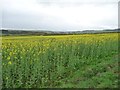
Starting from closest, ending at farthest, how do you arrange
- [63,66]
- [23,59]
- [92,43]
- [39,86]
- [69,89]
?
[69,89] → [39,86] → [23,59] → [63,66] → [92,43]

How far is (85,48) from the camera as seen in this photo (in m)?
14.1

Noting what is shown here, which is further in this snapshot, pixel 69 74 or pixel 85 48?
pixel 85 48

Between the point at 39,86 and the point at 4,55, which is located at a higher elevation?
Answer: the point at 4,55

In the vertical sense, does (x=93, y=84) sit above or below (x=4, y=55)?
below

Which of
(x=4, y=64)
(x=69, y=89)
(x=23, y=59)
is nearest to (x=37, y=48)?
(x=23, y=59)

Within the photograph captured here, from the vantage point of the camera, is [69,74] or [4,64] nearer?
[4,64]

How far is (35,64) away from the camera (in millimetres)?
10086

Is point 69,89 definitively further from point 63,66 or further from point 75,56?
Result: point 75,56

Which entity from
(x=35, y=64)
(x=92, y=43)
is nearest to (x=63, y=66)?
(x=35, y=64)

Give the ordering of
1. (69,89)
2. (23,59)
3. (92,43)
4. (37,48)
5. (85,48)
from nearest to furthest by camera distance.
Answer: (69,89)
(23,59)
(37,48)
(85,48)
(92,43)

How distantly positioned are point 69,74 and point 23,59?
5.28ft

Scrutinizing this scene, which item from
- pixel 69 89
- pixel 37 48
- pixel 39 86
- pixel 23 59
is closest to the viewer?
pixel 69 89

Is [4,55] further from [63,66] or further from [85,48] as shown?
[85,48]

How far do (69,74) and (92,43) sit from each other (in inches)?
184
